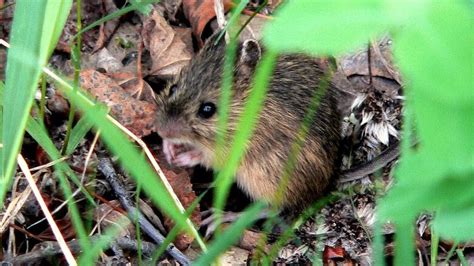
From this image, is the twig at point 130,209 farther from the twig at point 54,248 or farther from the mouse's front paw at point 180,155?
the mouse's front paw at point 180,155

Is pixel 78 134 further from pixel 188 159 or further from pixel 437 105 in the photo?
pixel 437 105

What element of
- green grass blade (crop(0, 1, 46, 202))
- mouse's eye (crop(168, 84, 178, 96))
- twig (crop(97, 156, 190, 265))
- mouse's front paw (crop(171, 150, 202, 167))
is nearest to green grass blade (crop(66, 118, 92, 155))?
twig (crop(97, 156, 190, 265))

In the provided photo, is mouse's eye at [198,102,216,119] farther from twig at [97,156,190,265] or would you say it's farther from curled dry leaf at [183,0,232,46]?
curled dry leaf at [183,0,232,46]

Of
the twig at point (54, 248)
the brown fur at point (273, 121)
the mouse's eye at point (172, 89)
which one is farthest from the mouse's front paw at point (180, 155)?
the twig at point (54, 248)

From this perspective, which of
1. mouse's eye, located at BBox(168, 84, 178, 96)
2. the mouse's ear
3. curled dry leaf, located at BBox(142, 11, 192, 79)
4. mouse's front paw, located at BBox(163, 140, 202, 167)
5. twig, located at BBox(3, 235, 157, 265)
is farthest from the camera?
curled dry leaf, located at BBox(142, 11, 192, 79)

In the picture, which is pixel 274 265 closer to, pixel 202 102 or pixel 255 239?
pixel 255 239

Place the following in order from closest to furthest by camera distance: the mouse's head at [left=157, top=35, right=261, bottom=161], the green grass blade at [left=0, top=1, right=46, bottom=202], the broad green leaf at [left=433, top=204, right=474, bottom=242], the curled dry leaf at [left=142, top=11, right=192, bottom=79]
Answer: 1. the broad green leaf at [left=433, top=204, right=474, bottom=242]
2. the green grass blade at [left=0, top=1, right=46, bottom=202]
3. the mouse's head at [left=157, top=35, right=261, bottom=161]
4. the curled dry leaf at [left=142, top=11, right=192, bottom=79]

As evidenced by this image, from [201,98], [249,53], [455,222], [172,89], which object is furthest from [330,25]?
[172,89]

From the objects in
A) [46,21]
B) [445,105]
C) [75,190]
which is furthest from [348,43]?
[75,190]
